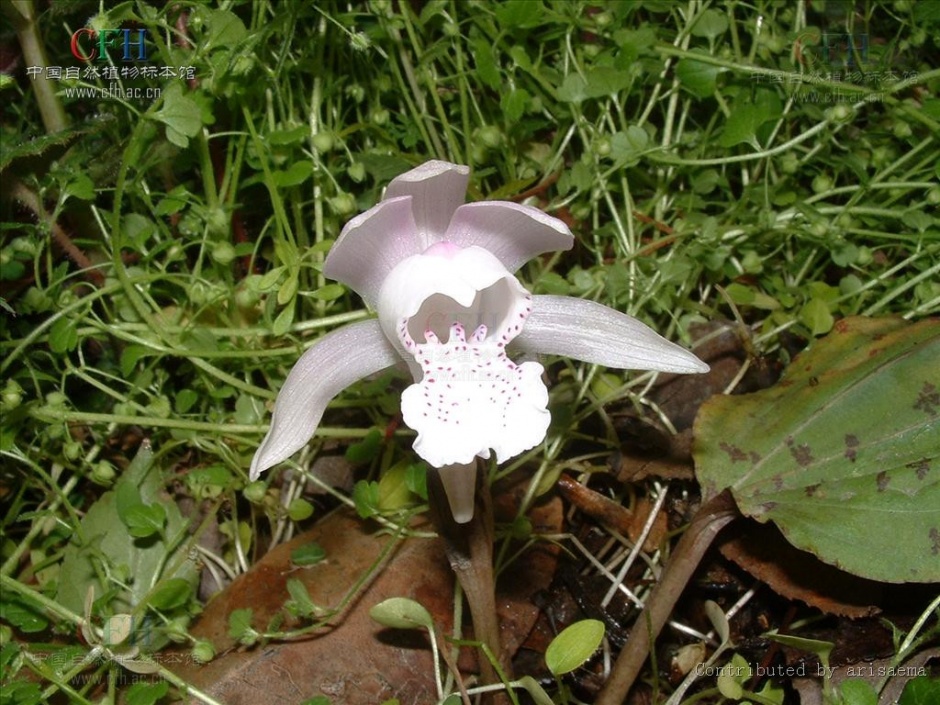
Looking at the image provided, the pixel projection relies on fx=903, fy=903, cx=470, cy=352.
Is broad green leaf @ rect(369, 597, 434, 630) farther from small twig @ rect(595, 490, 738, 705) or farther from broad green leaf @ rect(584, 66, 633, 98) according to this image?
broad green leaf @ rect(584, 66, 633, 98)

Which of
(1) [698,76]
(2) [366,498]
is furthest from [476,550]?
(1) [698,76]

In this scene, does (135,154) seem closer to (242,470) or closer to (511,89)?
(242,470)

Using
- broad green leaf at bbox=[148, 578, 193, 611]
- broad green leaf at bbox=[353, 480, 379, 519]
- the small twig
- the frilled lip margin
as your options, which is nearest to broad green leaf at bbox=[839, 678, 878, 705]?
the small twig

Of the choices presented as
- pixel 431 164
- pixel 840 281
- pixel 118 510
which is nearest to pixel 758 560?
pixel 840 281

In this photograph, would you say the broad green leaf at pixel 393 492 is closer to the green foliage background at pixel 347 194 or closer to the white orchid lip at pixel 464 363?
the green foliage background at pixel 347 194

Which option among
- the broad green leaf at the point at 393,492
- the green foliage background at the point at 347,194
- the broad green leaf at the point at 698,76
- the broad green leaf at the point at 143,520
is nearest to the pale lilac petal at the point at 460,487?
the green foliage background at the point at 347,194

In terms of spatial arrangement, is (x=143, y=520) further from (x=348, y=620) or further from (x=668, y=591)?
(x=668, y=591)
